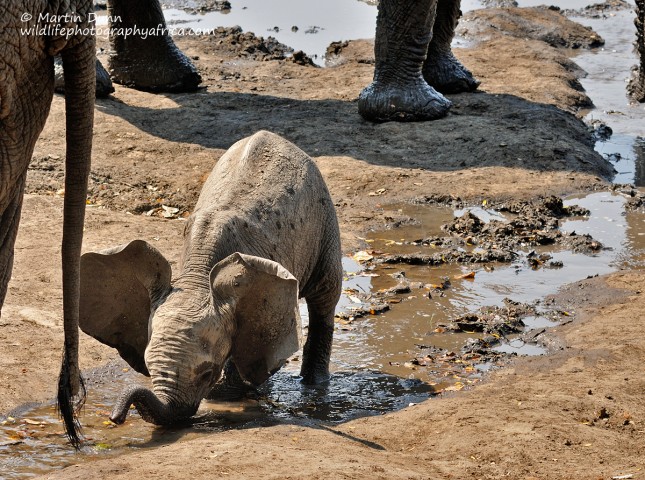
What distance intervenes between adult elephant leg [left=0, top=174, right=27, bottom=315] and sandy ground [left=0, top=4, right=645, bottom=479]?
50.1 inches

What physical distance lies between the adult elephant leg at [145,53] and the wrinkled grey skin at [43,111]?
10420mm

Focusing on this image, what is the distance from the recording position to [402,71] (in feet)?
44.4

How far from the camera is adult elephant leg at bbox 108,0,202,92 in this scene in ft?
47.6

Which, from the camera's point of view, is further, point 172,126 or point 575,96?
point 575,96

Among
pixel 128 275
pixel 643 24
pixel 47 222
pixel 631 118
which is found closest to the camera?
pixel 128 275

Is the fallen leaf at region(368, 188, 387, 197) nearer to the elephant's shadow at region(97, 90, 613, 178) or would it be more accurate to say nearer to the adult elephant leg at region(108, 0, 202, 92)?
the elephant's shadow at region(97, 90, 613, 178)

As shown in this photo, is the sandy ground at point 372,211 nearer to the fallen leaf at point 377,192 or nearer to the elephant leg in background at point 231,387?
the fallen leaf at point 377,192

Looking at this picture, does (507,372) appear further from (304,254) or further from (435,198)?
(435,198)

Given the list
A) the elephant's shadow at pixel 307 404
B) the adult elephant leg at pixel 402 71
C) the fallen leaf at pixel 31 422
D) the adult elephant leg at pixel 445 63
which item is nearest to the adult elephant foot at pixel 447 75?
the adult elephant leg at pixel 445 63

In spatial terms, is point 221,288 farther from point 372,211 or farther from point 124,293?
point 372,211

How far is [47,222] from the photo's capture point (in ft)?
32.5

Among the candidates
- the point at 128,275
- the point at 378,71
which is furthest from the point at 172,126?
the point at 128,275

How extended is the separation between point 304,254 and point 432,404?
48.5 inches

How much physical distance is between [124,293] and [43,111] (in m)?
2.70
